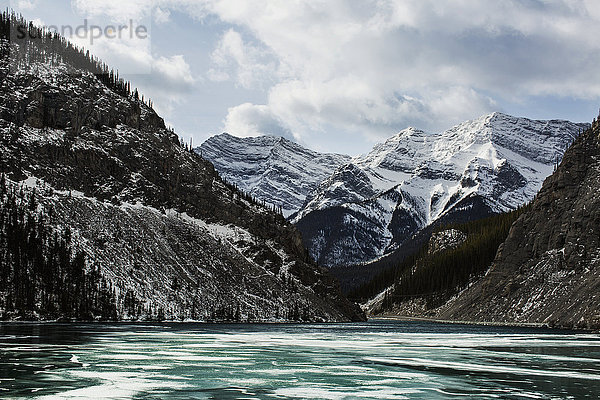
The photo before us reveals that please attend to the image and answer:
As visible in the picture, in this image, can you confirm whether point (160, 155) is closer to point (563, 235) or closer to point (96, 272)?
point (96, 272)

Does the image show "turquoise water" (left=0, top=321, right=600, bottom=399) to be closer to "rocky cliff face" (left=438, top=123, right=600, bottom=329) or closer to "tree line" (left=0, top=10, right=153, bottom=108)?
"rocky cliff face" (left=438, top=123, right=600, bottom=329)

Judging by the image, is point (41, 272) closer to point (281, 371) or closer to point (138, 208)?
point (138, 208)

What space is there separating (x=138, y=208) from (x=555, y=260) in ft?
319

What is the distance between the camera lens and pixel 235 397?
33.5 m

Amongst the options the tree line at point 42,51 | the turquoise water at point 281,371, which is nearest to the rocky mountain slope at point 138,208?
the tree line at point 42,51

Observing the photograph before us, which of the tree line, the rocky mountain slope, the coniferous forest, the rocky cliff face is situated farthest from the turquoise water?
the tree line

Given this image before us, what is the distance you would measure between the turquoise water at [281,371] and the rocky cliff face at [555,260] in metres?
75.9

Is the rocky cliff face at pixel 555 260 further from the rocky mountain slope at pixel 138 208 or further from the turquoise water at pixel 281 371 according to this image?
the turquoise water at pixel 281 371

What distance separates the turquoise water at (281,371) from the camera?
34.9 metres

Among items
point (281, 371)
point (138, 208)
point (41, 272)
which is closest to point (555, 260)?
point (138, 208)

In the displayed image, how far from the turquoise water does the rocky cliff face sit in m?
75.9

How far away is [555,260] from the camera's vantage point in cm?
15825

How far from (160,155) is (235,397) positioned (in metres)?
147

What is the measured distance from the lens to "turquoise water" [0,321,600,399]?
3491cm
